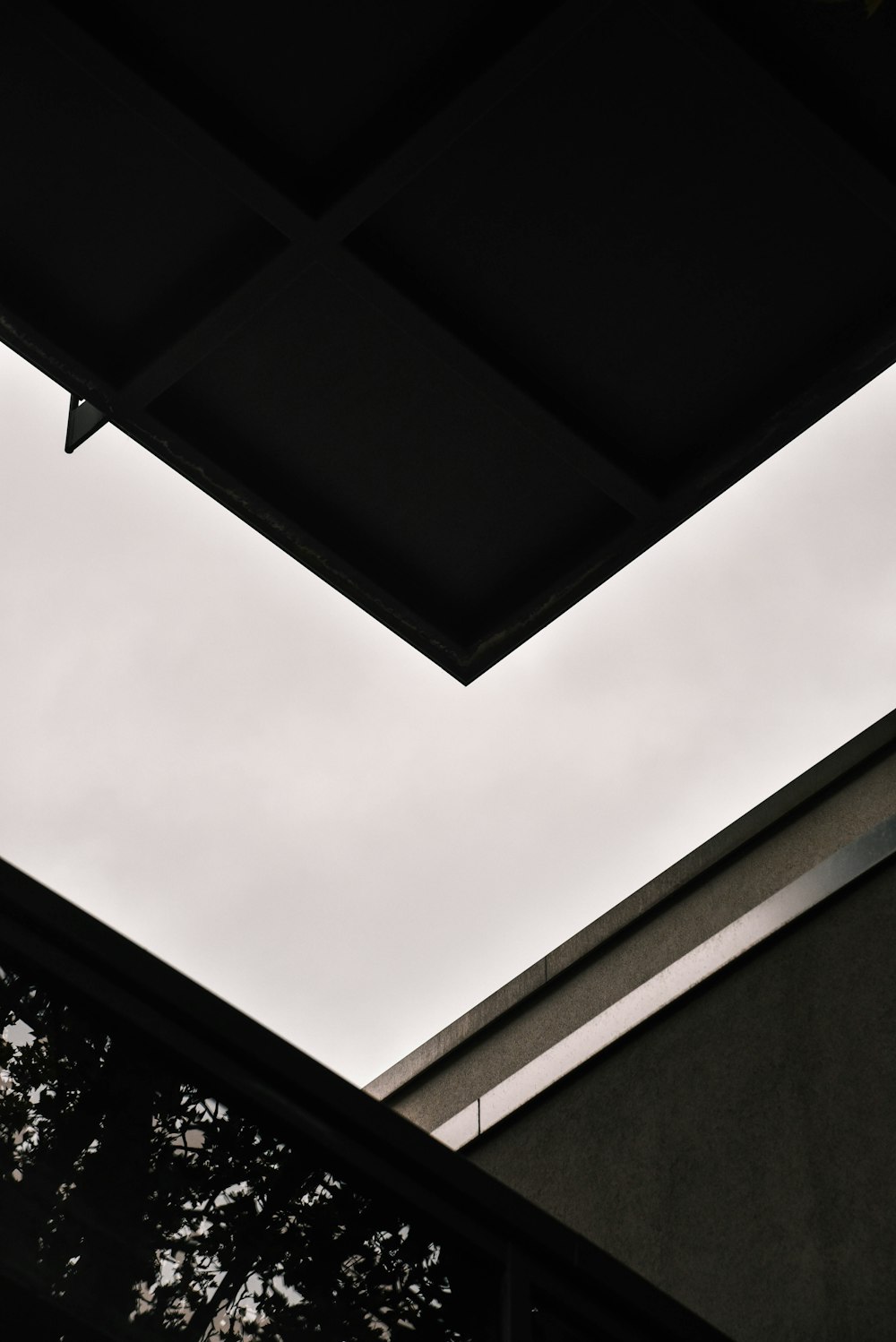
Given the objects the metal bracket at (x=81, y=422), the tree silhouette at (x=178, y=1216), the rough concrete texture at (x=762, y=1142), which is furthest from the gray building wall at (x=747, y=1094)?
the metal bracket at (x=81, y=422)

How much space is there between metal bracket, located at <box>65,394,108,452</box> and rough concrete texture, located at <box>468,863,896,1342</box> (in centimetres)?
458

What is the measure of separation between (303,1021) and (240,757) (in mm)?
4039

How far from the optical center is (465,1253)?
5.36 m

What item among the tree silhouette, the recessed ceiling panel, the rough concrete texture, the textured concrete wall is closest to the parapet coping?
the textured concrete wall

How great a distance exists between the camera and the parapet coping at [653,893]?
347 inches

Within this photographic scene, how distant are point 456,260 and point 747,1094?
461 cm

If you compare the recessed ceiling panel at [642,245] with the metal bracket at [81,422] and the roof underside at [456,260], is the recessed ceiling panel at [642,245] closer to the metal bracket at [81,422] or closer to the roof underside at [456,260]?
the roof underside at [456,260]

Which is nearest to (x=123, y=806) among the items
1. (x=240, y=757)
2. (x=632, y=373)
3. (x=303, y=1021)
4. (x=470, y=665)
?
(x=240, y=757)

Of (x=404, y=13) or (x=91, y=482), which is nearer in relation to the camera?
(x=404, y=13)

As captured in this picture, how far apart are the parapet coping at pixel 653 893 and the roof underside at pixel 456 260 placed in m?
2.30

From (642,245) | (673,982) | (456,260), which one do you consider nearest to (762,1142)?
(673,982)

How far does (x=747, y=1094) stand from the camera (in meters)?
8.27

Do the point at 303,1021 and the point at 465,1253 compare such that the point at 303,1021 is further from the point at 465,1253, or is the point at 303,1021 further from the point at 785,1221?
the point at 465,1253

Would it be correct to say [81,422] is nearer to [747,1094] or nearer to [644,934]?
[644,934]
